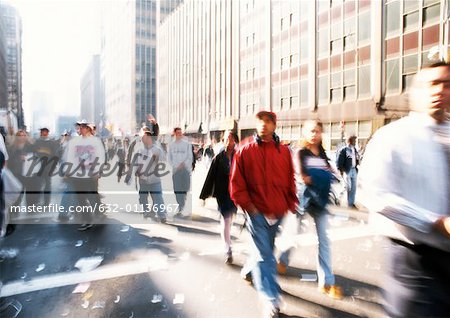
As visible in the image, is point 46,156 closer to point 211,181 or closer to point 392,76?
point 211,181

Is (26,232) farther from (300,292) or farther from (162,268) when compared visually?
(300,292)

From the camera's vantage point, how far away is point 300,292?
4.42m

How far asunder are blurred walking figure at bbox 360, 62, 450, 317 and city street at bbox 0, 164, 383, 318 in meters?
1.95

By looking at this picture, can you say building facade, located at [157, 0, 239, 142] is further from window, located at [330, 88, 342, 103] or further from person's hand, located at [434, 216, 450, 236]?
person's hand, located at [434, 216, 450, 236]

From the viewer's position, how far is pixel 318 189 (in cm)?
453

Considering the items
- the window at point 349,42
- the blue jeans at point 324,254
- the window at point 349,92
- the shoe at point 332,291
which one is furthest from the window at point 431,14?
the shoe at point 332,291

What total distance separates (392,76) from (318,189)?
A: 25.5m

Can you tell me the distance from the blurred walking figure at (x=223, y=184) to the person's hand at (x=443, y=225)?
3.92 meters

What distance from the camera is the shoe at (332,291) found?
4275 mm

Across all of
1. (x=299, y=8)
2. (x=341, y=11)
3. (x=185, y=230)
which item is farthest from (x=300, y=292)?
(x=299, y=8)

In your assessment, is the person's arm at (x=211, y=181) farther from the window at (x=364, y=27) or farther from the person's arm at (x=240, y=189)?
the window at (x=364, y=27)

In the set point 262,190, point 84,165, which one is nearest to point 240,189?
point 262,190

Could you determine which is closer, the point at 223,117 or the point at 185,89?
the point at 223,117

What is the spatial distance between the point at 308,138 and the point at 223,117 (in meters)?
48.9
